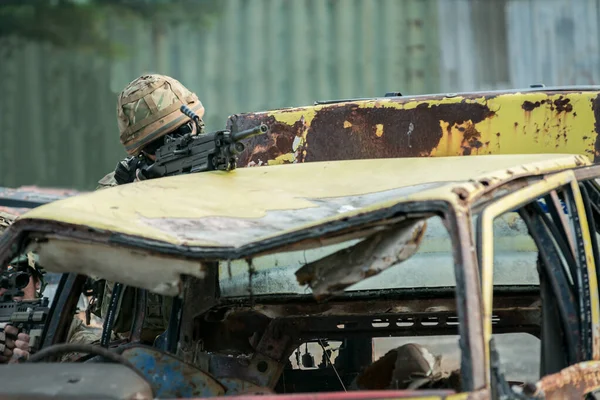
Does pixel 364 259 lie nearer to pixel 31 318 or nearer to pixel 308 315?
pixel 308 315

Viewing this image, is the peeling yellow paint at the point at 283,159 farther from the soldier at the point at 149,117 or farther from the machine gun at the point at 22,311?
the machine gun at the point at 22,311

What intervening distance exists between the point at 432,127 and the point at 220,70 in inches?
289

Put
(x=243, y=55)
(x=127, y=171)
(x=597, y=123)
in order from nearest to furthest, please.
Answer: (x=597, y=123)
(x=127, y=171)
(x=243, y=55)

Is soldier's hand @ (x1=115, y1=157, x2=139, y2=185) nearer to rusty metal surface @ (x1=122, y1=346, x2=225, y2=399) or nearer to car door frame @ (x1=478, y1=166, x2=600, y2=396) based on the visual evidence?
rusty metal surface @ (x1=122, y1=346, x2=225, y2=399)

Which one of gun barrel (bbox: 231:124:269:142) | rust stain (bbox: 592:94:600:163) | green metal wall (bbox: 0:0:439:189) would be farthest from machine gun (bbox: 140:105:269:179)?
green metal wall (bbox: 0:0:439:189)

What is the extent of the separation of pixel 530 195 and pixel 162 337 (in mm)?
1555

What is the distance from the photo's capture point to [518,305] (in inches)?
150

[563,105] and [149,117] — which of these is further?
[149,117]

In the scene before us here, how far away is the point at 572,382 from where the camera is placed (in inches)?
117

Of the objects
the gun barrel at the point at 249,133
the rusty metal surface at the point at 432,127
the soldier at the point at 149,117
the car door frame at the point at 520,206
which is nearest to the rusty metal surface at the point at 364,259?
the car door frame at the point at 520,206

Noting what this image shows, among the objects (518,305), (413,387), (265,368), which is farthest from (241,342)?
(518,305)

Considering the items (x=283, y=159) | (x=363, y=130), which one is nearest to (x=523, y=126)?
(x=363, y=130)

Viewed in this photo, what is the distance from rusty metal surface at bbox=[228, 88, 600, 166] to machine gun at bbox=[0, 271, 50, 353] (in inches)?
39.3

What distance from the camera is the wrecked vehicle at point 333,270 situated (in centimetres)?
267
